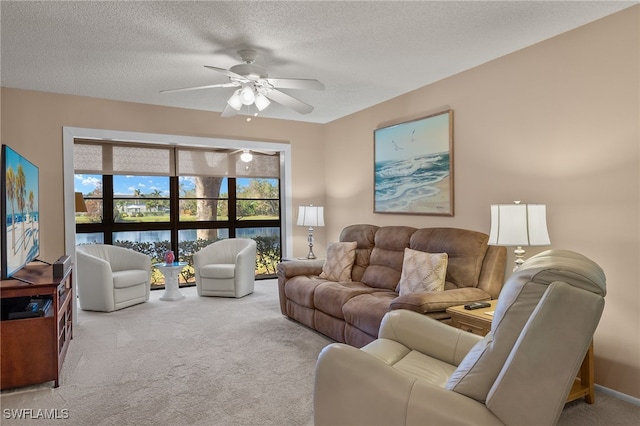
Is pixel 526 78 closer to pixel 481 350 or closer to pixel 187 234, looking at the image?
pixel 481 350

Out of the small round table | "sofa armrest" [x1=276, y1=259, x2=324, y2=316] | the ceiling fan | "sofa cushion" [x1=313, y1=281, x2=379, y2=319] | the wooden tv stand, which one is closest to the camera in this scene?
the wooden tv stand

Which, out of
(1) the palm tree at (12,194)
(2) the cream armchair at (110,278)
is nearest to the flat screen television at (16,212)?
(1) the palm tree at (12,194)

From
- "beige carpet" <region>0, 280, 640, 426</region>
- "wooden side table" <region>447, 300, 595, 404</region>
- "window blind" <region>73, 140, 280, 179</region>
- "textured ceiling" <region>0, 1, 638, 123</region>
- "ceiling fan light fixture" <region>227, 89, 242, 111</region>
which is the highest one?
"textured ceiling" <region>0, 1, 638, 123</region>

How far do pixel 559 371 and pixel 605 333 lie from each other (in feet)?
6.46

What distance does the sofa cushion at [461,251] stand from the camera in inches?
135

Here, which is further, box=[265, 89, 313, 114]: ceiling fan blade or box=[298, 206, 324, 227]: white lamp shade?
box=[298, 206, 324, 227]: white lamp shade

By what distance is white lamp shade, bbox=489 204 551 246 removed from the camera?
8.95ft

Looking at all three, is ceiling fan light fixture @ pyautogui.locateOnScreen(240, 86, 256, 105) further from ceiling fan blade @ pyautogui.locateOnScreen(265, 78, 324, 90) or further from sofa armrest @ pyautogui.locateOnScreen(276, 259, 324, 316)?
sofa armrest @ pyautogui.locateOnScreen(276, 259, 324, 316)

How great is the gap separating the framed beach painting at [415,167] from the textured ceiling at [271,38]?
0.50 m

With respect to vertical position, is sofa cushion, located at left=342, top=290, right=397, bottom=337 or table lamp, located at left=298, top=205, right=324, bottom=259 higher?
table lamp, located at left=298, top=205, right=324, bottom=259

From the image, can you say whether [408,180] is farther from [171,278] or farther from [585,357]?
Answer: [171,278]

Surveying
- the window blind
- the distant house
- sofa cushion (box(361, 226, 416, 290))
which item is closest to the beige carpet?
sofa cushion (box(361, 226, 416, 290))

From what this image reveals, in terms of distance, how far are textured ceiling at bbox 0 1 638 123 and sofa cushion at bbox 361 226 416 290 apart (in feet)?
5.09

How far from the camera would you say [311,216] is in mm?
5621
